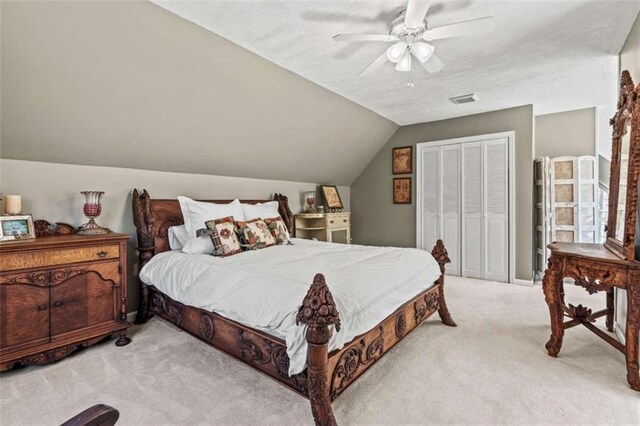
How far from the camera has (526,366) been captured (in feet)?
7.32

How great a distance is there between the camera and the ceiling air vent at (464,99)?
3961mm

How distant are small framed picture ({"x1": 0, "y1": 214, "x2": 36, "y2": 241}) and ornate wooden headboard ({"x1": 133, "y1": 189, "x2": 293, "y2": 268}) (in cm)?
81

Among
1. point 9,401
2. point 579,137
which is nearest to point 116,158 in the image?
point 9,401

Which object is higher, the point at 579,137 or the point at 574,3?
the point at 574,3

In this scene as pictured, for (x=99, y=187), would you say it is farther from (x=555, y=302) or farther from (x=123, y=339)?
(x=555, y=302)

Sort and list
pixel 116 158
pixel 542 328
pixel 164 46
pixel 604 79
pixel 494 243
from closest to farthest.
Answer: pixel 164 46, pixel 542 328, pixel 116 158, pixel 604 79, pixel 494 243

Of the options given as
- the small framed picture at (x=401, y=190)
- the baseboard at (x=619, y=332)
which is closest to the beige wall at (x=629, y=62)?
the baseboard at (x=619, y=332)

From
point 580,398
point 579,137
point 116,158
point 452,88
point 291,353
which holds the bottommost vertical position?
point 580,398

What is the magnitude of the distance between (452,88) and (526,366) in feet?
9.73

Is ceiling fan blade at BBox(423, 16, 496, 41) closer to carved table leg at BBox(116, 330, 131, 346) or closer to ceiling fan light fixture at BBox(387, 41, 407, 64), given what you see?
ceiling fan light fixture at BBox(387, 41, 407, 64)

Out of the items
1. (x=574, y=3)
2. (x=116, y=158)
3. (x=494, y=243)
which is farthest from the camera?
(x=494, y=243)

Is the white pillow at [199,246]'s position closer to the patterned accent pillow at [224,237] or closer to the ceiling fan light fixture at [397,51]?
the patterned accent pillow at [224,237]

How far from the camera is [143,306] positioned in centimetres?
308

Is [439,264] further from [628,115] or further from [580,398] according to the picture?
[628,115]
